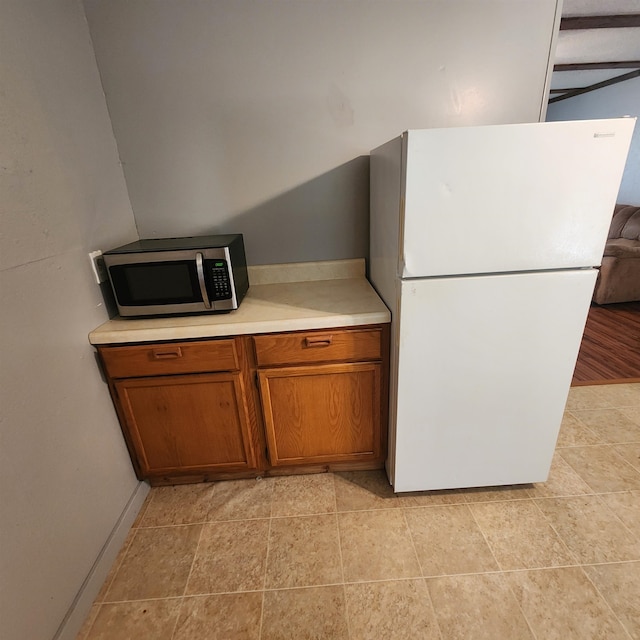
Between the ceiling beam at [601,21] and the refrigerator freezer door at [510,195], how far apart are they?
2591mm

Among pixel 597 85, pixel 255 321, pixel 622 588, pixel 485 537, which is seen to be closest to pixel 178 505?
pixel 255 321

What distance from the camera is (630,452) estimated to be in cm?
179

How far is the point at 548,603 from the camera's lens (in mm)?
Result: 1166

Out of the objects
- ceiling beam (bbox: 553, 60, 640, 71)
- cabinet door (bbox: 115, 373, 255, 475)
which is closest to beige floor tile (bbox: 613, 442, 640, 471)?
cabinet door (bbox: 115, 373, 255, 475)

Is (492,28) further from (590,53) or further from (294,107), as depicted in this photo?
(590,53)

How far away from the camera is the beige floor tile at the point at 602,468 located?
1.60 meters

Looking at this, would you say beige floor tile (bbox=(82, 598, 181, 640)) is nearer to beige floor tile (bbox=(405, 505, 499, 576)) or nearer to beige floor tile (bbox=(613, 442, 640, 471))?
beige floor tile (bbox=(405, 505, 499, 576))

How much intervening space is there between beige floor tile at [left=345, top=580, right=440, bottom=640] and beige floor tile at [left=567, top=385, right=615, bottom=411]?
1627mm

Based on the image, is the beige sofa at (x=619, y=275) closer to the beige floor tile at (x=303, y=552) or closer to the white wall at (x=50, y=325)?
the beige floor tile at (x=303, y=552)

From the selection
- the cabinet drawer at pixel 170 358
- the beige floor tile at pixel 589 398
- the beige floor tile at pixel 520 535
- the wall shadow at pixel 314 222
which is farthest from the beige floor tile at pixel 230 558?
the beige floor tile at pixel 589 398

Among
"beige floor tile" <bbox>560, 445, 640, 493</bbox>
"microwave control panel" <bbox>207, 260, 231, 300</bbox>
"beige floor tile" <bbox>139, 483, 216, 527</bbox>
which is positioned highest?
"microwave control panel" <bbox>207, 260, 231, 300</bbox>

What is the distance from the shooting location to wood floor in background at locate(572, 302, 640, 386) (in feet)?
8.07

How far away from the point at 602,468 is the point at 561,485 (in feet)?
0.91

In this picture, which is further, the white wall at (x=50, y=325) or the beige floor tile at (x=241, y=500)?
the beige floor tile at (x=241, y=500)
